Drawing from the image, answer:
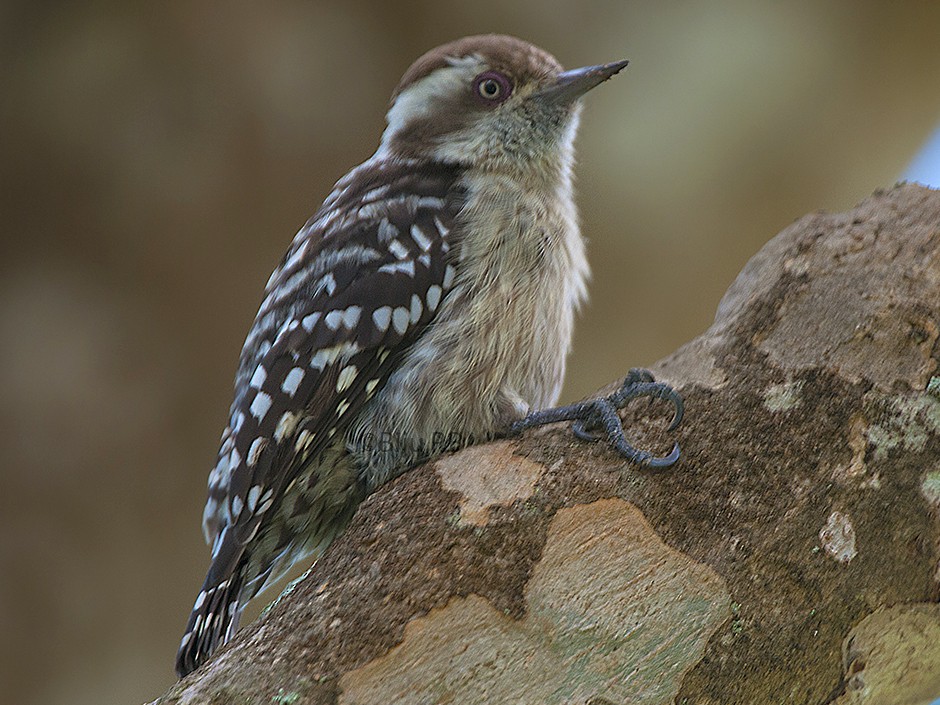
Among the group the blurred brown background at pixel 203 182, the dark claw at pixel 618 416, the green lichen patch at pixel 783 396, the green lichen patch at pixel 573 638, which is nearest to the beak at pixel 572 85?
the dark claw at pixel 618 416

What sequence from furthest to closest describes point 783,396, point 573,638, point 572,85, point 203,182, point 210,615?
1. point 203,182
2. point 572,85
3. point 210,615
4. point 783,396
5. point 573,638

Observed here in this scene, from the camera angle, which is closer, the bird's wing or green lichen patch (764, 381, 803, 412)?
green lichen patch (764, 381, 803, 412)

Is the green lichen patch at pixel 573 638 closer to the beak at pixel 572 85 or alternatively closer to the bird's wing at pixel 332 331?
the bird's wing at pixel 332 331

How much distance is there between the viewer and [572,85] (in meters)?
2.03

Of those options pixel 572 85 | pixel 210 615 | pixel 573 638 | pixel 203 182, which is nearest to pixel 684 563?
pixel 573 638

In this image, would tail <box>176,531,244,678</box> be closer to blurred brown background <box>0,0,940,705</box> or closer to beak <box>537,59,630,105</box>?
beak <box>537,59,630,105</box>

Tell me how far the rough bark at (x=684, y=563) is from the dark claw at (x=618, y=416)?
2 cm

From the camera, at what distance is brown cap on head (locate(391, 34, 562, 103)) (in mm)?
2072

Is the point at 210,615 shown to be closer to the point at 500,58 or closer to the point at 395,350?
the point at 395,350

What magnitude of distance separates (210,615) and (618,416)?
81cm

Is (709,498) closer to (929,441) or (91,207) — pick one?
(929,441)

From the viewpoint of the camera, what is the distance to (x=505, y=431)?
1699 millimetres

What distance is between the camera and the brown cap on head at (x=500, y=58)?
6.80ft

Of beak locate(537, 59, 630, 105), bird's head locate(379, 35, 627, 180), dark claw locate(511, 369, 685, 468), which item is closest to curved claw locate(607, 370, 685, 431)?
dark claw locate(511, 369, 685, 468)
